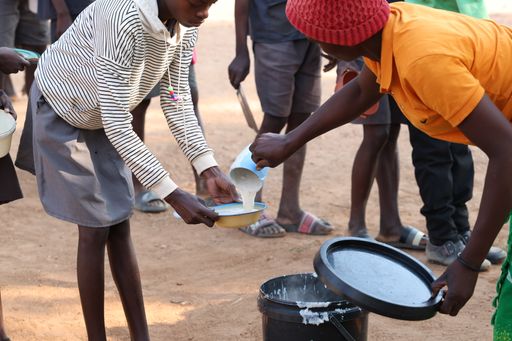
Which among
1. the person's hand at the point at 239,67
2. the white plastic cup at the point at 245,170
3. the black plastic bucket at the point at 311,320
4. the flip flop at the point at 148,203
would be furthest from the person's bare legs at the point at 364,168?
the black plastic bucket at the point at 311,320

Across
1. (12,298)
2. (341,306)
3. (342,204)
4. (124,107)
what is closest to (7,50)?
(124,107)

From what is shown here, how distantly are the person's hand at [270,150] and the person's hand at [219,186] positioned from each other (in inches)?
14.1

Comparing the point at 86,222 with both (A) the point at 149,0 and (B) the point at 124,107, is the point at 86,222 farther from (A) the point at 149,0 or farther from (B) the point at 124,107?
(A) the point at 149,0

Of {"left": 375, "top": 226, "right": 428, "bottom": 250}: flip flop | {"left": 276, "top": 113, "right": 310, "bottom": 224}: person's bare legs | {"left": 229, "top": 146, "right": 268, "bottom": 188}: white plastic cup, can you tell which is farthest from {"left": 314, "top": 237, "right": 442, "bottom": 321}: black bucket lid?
{"left": 276, "top": 113, "right": 310, "bottom": 224}: person's bare legs

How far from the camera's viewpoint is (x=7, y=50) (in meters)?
3.62

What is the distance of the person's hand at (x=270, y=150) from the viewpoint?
3.17 m

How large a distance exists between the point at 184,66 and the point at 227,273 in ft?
5.22

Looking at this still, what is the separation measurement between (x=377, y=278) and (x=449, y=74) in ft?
2.96

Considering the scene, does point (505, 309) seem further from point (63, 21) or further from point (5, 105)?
point (63, 21)

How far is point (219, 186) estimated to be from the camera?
3584 millimetres

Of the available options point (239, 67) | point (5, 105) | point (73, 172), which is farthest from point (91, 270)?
point (239, 67)

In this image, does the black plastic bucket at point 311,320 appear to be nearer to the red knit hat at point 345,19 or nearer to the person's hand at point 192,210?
the person's hand at point 192,210

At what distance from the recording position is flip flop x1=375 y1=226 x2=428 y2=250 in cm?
517

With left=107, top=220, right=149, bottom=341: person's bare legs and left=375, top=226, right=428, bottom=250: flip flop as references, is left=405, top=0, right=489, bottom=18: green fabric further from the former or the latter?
left=107, top=220, right=149, bottom=341: person's bare legs
